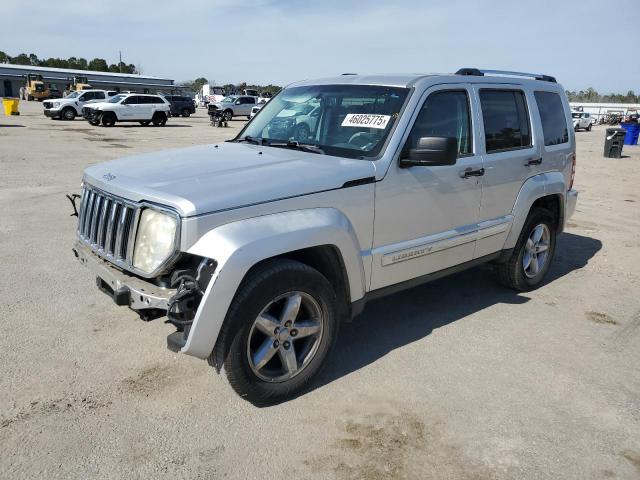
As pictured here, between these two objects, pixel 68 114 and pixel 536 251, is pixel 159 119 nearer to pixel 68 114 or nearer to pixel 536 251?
pixel 68 114

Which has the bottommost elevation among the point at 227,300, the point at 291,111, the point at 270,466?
the point at 270,466

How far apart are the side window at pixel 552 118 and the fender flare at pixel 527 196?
1.21ft

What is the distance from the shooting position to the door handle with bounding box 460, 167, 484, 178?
13.5 feet

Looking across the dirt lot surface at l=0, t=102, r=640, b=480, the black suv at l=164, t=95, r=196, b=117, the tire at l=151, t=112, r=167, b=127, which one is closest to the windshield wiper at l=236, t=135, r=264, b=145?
the dirt lot surface at l=0, t=102, r=640, b=480

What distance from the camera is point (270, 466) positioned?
274cm

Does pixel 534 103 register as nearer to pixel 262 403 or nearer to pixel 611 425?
pixel 611 425

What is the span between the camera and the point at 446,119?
408 centimetres

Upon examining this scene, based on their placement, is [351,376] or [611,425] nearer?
[611,425]

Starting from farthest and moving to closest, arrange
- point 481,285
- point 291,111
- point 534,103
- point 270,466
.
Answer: point 481,285 < point 534,103 < point 291,111 < point 270,466

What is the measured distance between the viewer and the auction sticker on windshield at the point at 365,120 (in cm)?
376

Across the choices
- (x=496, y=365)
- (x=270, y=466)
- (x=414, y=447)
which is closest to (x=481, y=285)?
(x=496, y=365)

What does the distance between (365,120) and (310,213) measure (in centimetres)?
104

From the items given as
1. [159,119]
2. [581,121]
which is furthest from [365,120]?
[581,121]

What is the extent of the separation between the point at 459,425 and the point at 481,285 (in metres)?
2.61
